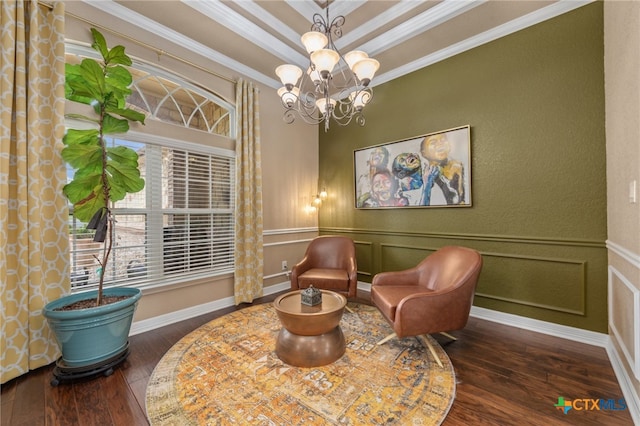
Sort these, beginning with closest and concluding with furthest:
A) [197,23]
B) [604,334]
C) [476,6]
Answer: [604,334] < [476,6] < [197,23]

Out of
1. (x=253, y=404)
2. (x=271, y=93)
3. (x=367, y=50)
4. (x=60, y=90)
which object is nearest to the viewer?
(x=253, y=404)

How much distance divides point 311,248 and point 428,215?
1658 mm

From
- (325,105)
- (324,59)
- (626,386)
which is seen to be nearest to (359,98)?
(325,105)

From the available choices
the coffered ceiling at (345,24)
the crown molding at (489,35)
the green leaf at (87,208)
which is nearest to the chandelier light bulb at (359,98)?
the coffered ceiling at (345,24)

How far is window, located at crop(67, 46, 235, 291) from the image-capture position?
271 cm

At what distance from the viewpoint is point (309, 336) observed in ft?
6.98

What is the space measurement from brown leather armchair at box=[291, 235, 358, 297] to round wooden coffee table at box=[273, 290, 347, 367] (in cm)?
89

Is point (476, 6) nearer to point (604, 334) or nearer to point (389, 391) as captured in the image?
point (604, 334)

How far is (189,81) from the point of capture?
10.6 feet

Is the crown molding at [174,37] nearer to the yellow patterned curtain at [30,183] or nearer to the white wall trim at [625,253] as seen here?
the yellow patterned curtain at [30,183]

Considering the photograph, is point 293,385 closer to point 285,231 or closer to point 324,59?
point 324,59

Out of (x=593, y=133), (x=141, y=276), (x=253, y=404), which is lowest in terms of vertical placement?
(x=253, y=404)

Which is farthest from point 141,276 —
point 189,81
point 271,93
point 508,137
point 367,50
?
point 508,137

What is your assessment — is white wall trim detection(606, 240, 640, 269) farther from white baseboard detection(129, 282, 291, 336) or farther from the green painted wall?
white baseboard detection(129, 282, 291, 336)
